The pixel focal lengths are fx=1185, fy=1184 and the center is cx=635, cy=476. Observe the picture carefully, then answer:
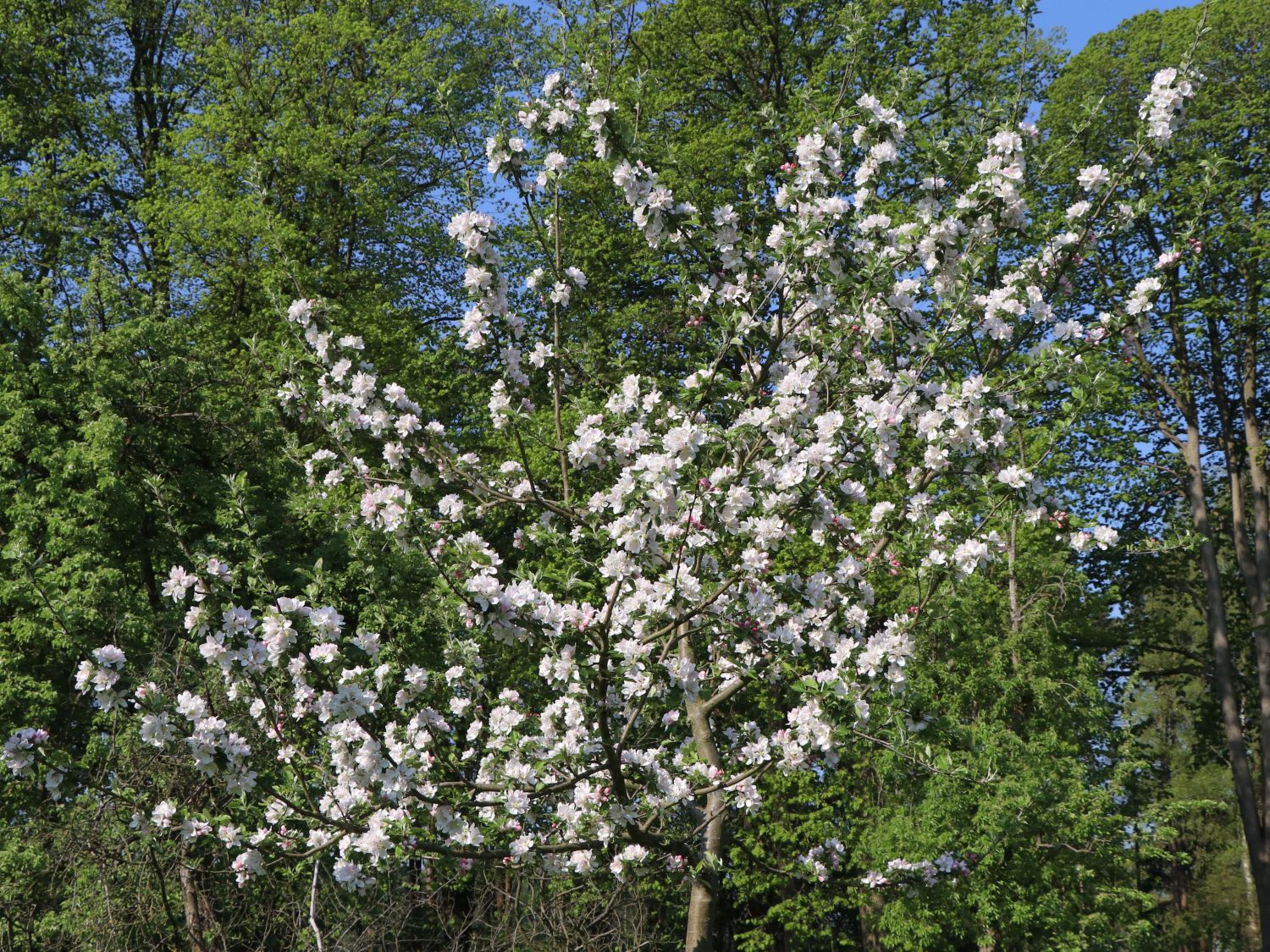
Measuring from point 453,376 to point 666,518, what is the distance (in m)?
12.8

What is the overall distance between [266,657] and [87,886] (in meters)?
5.22

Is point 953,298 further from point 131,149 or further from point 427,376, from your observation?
point 131,149

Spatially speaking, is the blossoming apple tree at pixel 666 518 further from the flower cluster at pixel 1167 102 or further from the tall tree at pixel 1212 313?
the tall tree at pixel 1212 313

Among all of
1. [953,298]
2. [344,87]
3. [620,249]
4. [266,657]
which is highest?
[344,87]

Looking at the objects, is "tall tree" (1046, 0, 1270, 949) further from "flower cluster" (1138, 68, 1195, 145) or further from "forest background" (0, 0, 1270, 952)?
"flower cluster" (1138, 68, 1195, 145)

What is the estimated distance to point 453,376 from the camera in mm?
17078

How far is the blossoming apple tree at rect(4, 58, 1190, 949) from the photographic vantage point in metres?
4.76

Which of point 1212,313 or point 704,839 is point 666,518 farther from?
point 1212,313

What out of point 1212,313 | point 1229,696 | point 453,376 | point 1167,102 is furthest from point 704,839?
point 1212,313

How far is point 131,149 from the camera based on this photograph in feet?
67.4

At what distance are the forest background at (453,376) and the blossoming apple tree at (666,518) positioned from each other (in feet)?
1.39

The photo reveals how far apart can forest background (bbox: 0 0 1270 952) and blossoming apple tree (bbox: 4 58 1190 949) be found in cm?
42

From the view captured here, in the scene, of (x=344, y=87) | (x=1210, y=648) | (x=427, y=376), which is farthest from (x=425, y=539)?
(x=1210, y=648)

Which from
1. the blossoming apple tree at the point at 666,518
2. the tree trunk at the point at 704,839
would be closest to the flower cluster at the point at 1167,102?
the blossoming apple tree at the point at 666,518
